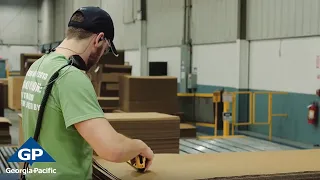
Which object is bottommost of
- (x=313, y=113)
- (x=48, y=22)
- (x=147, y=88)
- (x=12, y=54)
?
(x=313, y=113)

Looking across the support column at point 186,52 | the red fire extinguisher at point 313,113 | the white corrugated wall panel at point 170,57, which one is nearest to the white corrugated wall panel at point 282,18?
the red fire extinguisher at point 313,113

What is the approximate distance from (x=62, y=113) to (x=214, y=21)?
935 cm

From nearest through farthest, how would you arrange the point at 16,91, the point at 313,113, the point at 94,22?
1. the point at 94,22
2. the point at 313,113
3. the point at 16,91

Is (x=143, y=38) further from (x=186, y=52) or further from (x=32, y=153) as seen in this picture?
(x=32, y=153)

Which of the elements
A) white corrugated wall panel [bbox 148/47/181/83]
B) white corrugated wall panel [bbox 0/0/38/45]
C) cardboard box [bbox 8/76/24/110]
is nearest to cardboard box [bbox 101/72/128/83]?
cardboard box [bbox 8/76/24/110]

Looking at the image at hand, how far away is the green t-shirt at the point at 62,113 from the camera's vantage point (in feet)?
5.74

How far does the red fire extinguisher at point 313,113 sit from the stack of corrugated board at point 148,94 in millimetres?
2509

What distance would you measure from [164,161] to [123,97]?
4.60m

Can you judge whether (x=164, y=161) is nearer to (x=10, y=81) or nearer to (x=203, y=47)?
(x=10, y=81)

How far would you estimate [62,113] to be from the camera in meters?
1.82

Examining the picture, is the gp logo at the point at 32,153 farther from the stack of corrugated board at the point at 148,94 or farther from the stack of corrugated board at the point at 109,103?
the stack of corrugated board at the point at 109,103

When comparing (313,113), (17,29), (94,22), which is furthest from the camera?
(17,29)

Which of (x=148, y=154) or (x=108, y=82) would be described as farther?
(x=108, y=82)

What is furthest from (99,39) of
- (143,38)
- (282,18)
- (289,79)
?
(143,38)
